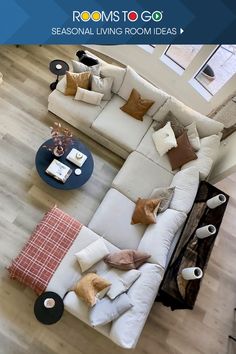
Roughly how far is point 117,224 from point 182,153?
1.40 meters

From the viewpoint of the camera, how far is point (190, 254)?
421 centimetres

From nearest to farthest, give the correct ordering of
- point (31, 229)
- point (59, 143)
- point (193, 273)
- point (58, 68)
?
point (193, 273) → point (31, 229) → point (59, 143) → point (58, 68)

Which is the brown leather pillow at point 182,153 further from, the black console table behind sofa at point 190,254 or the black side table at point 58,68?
the black side table at point 58,68

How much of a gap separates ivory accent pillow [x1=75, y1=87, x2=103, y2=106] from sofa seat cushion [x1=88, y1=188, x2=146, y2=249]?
148 cm

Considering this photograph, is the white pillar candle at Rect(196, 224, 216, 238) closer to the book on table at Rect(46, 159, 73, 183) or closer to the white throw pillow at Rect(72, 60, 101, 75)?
the book on table at Rect(46, 159, 73, 183)

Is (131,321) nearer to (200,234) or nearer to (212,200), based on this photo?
(200,234)

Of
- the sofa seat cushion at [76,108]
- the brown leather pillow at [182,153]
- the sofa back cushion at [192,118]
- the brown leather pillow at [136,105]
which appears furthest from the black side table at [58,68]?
the brown leather pillow at [182,153]

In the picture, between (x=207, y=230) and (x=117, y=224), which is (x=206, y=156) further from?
(x=117, y=224)

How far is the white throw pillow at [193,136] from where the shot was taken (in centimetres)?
502

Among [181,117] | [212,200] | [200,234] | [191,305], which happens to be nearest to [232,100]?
[181,117]

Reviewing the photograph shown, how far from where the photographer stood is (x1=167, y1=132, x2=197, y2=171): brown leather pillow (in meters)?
4.92

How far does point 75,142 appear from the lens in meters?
4.95

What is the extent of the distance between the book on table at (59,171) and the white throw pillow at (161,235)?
1.28 m

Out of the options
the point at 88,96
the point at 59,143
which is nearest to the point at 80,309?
the point at 59,143
